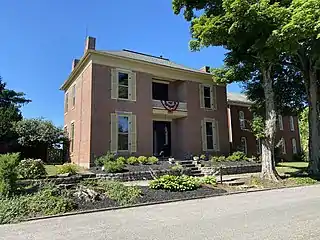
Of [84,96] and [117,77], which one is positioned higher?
[117,77]

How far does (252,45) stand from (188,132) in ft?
25.8

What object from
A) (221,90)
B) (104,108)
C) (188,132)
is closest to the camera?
(104,108)

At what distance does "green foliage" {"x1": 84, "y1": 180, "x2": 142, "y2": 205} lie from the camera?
8.34 meters

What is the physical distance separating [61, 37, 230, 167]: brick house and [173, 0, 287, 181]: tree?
4340mm

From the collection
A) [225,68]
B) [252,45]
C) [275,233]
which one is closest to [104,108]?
[225,68]

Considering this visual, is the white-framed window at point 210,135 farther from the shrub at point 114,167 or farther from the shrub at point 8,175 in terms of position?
the shrub at point 8,175

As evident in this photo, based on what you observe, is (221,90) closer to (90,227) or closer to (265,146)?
(265,146)

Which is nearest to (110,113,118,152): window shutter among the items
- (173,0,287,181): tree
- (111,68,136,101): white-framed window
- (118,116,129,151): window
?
(118,116,129,151): window

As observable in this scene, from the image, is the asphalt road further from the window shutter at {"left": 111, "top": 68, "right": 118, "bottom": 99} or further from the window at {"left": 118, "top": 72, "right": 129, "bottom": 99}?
the window at {"left": 118, "top": 72, "right": 129, "bottom": 99}

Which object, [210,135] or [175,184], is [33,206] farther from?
[210,135]

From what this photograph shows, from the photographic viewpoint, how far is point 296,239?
4.52 m

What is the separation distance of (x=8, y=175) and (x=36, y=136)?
1117 cm

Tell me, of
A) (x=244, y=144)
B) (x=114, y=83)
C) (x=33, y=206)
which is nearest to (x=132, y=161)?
(x=114, y=83)

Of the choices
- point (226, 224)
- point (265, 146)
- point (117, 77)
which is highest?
point (117, 77)
